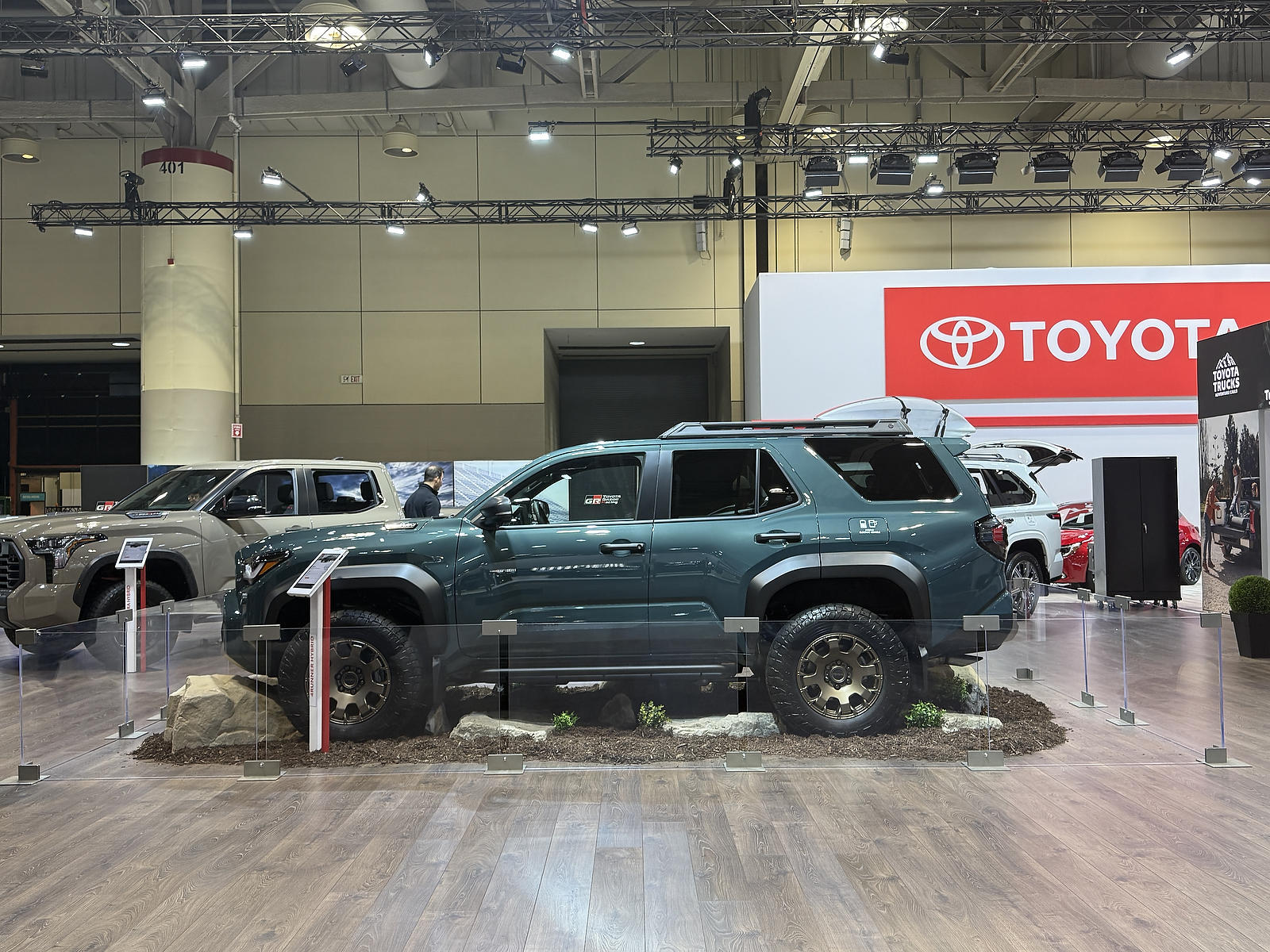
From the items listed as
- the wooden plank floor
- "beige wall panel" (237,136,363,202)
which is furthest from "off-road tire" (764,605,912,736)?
"beige wall panel" (237,136,363,202)

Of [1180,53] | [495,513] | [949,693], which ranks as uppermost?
[1180,53]

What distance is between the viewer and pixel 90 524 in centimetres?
812

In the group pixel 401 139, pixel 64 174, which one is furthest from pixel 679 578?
pixel 64 174

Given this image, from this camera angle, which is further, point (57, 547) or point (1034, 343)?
point (1034, 343)

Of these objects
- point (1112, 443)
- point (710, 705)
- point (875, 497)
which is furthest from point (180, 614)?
point (1112, 443)

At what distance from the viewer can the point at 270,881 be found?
3.78 m

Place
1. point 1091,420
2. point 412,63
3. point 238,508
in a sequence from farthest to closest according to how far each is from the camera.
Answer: point 1091,420
point 412,63
point 238,508

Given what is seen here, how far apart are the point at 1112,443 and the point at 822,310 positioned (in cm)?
485

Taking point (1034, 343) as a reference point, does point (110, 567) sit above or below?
below

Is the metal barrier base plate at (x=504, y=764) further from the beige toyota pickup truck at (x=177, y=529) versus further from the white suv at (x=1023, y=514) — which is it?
the white suv at (x=1023, y=514)

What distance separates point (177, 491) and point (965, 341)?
1142 centimetres

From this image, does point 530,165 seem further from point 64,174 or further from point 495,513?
point 495,513

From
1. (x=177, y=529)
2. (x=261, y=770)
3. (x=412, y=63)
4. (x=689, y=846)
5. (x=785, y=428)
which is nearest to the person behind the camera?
(x=689, y=846)

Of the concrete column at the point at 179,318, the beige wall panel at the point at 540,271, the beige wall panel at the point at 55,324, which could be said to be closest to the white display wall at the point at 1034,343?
the beige wall panel at the point at 540,271
